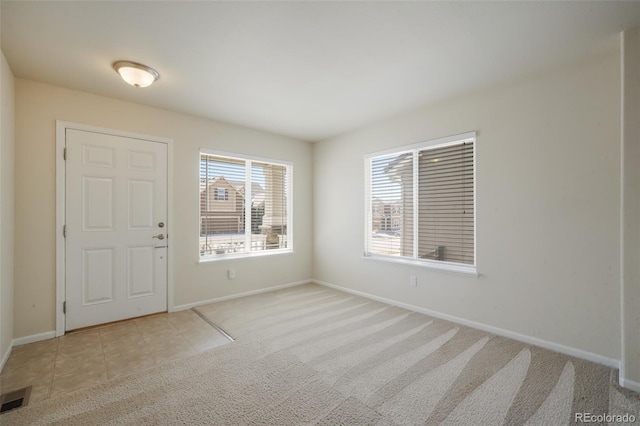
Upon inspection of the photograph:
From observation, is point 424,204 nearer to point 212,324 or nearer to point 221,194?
point 221,194

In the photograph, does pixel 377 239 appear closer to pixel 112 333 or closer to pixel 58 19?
pixel 112 333

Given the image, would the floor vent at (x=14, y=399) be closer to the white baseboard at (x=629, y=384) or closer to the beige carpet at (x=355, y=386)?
the beige carpet at (x=355, y=386)

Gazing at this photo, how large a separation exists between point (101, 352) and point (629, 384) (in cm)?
434

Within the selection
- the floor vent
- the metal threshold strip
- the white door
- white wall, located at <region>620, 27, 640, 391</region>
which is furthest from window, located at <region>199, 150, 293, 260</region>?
white wall, located at <region>620, 27, 640, 391</region>

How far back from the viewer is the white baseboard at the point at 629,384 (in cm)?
206

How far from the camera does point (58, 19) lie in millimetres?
1996

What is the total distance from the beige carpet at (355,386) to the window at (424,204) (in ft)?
3.20

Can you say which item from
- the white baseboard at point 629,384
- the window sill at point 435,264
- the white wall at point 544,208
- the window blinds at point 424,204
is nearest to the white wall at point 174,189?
the window blinds at point 424,204

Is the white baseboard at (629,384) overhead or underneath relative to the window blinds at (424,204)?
underneath

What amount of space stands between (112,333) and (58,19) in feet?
9.46

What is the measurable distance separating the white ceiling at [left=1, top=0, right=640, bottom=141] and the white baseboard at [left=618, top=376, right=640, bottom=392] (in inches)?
102

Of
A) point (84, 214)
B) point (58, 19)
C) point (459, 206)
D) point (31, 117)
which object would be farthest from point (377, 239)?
point (31, 117)

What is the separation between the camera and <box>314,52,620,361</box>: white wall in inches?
96.0

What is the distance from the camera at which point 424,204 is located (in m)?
3.72
